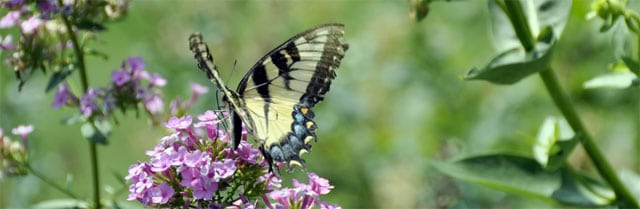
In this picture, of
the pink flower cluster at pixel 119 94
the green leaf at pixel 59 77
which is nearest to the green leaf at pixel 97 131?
the pink flower cluster at pixel 119 94

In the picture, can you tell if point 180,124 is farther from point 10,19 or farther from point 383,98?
point 383,98

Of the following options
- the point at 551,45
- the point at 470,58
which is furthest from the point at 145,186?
the point at 470,58

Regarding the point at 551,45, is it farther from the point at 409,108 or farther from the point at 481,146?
the point at 409,108

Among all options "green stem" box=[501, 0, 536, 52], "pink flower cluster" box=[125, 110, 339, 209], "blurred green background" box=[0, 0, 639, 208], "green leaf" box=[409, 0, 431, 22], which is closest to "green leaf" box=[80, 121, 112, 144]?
"pink flower cluster" box=[125, 110, 339, 209]

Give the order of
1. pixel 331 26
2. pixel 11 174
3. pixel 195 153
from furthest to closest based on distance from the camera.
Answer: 1. pixel 11 174
2. pixel 331 26
3. pixel 195 153

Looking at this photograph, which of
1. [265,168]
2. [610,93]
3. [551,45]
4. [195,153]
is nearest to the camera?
[195,153]

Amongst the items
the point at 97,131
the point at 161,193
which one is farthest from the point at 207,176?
the point at 97,131

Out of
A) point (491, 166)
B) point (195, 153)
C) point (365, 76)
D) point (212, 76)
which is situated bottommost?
point (491, 166)
